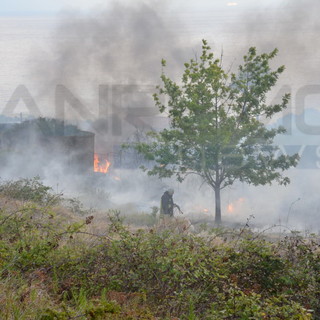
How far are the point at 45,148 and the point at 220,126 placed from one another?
14.9 meters

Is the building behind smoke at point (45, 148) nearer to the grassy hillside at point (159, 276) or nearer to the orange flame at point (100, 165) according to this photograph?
the orange flame at point (100, 165)

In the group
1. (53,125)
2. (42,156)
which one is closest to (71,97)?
(53,125)

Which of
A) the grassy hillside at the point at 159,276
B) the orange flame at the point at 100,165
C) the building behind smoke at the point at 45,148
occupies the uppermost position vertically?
the building behind smoke at the point at 45,148

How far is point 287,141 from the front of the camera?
44406 mm

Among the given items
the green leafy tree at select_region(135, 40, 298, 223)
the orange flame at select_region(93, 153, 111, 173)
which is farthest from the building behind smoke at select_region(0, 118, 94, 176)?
the green leafy tree at select_region(135, 40, 298, 223)

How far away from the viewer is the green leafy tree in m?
18.9

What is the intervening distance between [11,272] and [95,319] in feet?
5.13

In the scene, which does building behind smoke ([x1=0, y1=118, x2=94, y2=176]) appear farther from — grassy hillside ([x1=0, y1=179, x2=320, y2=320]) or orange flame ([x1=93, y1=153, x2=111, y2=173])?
grassy hillside ([x1=0, y1=179, x2=320, y2=320])

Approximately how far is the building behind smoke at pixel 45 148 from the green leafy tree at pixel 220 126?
11317 millimetres

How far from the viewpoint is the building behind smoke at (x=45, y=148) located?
94.7 feet

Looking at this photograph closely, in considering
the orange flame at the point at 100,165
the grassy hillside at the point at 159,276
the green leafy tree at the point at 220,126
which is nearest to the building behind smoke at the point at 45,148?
the orange flame at the point at 100,165

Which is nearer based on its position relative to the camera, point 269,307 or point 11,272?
point 269,307

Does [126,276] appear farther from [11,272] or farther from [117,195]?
[117,195]

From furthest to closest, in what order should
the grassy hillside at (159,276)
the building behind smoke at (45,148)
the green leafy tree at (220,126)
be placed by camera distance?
the building behind smoke at (45,148) → the green leafy tree at (220,126) → the grassy hillside at (159,276)
